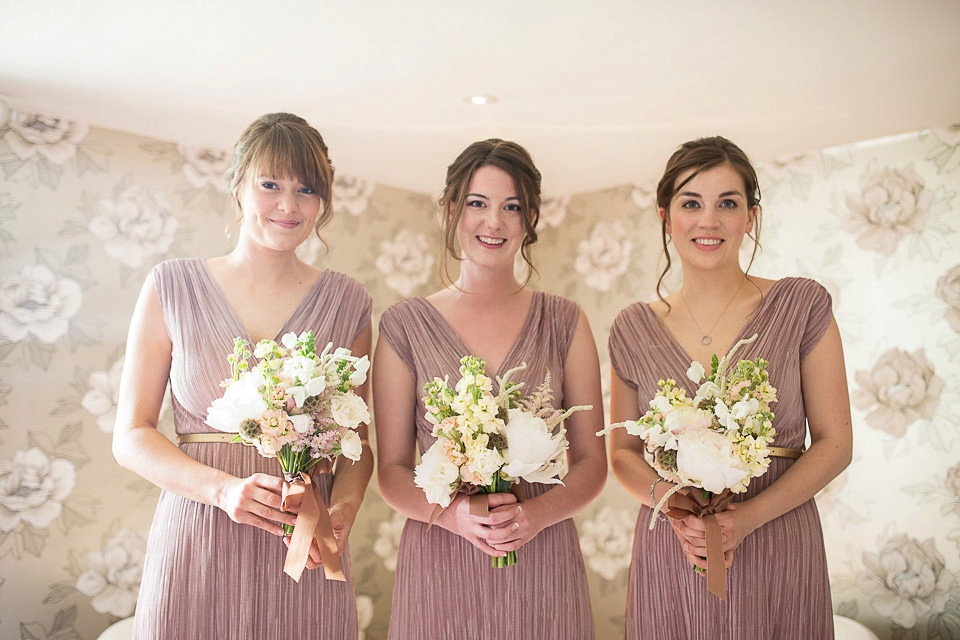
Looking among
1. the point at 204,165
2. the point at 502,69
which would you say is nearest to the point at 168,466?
the point at 502,69

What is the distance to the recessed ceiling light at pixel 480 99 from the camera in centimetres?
327

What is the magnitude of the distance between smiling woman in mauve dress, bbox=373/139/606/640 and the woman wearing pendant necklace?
0.17m

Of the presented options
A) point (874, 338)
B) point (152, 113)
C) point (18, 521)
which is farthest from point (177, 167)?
point (874, 338)

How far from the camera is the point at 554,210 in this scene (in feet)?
17.2

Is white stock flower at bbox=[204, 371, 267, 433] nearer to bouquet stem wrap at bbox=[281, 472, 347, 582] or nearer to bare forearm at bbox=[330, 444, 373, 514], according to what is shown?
bouquet stem wrap at bbox=[281, 472, 347, 582]

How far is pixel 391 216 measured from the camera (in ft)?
16.4

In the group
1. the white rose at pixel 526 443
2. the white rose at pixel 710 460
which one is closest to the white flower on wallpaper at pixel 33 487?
the white rose at pixel 526 443

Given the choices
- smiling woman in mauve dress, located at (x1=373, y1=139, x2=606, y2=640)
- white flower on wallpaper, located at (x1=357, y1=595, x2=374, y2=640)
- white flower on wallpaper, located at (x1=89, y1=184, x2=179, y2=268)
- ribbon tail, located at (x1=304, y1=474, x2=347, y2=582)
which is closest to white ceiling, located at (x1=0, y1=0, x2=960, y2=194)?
white flower on wallpaper, located at (x1=89, y1=184, x2=179, y2=268)

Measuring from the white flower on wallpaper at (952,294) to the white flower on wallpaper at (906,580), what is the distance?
3.37 feet

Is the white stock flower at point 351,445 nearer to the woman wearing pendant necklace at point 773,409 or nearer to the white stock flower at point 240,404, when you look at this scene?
the white stock flower at point 240,404

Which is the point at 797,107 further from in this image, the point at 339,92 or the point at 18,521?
the point at 18,521

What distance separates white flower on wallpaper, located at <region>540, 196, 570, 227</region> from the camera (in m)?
5.19

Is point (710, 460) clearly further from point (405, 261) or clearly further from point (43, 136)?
point (405, 261)

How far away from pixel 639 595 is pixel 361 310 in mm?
1166
